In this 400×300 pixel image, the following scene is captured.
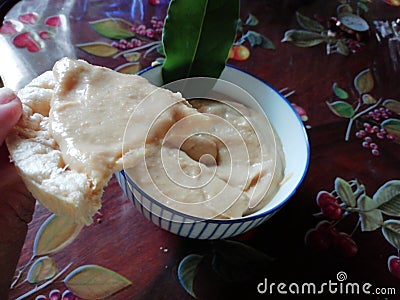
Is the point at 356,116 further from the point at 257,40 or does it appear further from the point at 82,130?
the point at 82,130

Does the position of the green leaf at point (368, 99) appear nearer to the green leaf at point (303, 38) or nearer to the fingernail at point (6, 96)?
the green leaf at point (303, 38)

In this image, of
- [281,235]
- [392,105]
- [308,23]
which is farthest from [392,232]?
[308,23]

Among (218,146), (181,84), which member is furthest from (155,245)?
(181,84)

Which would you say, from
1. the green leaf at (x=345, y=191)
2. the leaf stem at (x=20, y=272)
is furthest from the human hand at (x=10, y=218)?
the green leaf at (x=345, y=191)

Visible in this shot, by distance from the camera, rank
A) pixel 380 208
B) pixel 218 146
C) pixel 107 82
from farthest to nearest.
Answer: pixel 380 208
pixel 218 146
pixel 107 82

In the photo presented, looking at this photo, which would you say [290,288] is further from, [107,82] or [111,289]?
[107,82]

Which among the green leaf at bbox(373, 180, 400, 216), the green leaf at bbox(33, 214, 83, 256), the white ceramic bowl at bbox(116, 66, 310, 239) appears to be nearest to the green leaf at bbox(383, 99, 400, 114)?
the green leaf at bbox(373, 180, 400, 216)

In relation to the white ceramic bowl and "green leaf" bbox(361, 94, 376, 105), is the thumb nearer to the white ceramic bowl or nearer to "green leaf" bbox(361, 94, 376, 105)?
the white ceramic bowl
